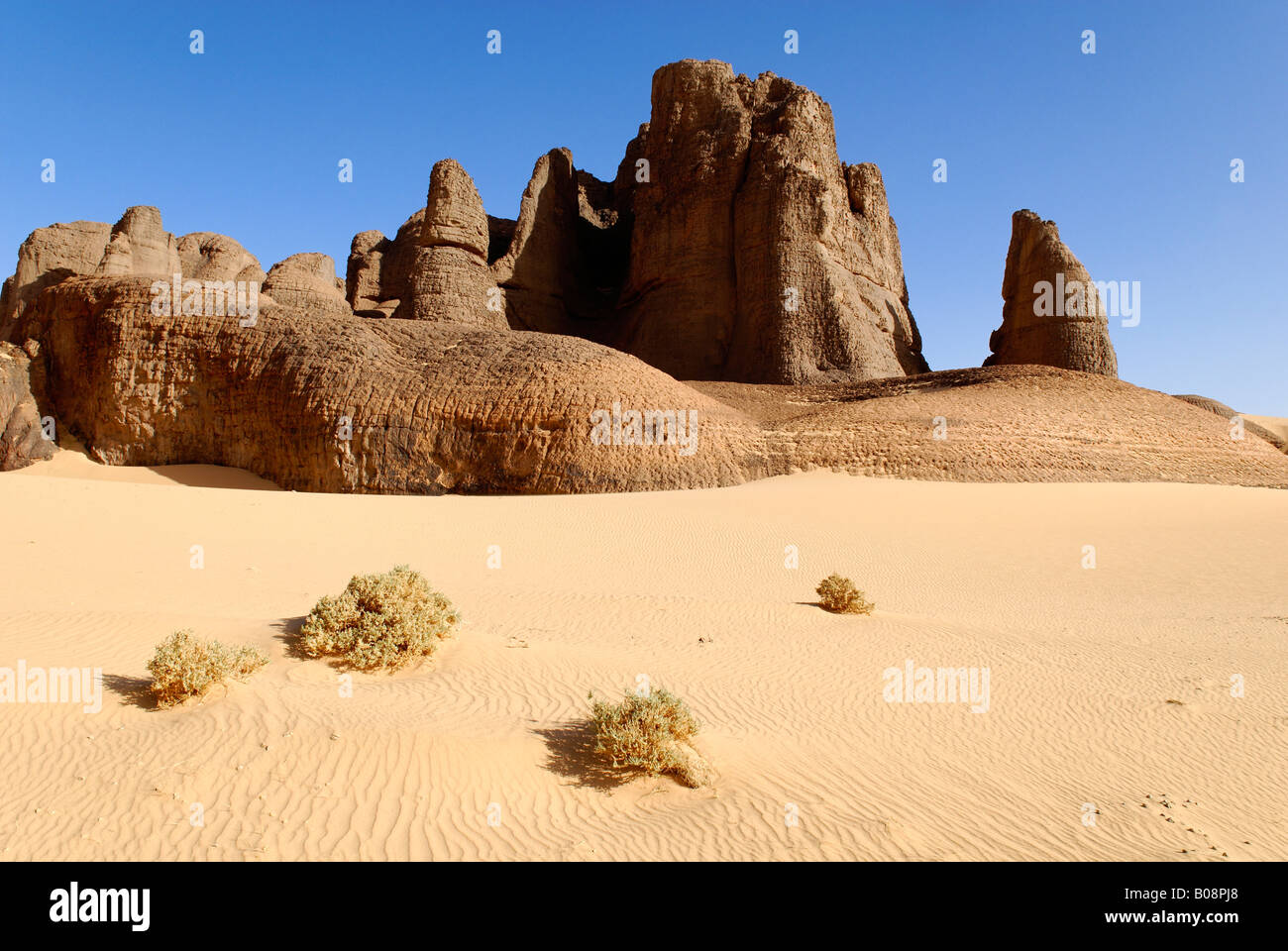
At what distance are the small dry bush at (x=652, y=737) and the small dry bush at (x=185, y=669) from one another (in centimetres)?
222

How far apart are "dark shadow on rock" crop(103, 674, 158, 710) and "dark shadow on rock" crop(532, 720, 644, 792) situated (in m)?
2.20

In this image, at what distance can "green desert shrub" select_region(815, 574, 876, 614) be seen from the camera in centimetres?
770

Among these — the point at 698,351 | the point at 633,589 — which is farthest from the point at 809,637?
the point at 698,351

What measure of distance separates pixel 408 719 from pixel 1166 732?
4.84 m

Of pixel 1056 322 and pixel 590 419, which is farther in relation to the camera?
pixel 1056 322

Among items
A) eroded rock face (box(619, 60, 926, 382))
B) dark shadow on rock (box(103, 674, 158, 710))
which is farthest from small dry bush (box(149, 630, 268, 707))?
eroded rock face (box(619, 60, 926, 382))

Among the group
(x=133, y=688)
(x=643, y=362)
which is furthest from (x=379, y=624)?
(x=643, y=362)

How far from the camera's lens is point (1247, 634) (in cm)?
732

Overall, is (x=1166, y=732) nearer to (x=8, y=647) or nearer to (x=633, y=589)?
(x=633, y=589)

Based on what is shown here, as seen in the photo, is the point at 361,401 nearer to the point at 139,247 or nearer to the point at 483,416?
the point at 483,416

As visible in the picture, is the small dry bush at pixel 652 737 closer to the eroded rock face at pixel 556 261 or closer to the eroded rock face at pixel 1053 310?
the eroded rock face at pixel 556 261

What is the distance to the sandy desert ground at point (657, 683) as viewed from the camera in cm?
331

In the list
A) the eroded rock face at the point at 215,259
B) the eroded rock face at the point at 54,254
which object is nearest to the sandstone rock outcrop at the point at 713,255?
the eroded rock face at the point at 215,259
